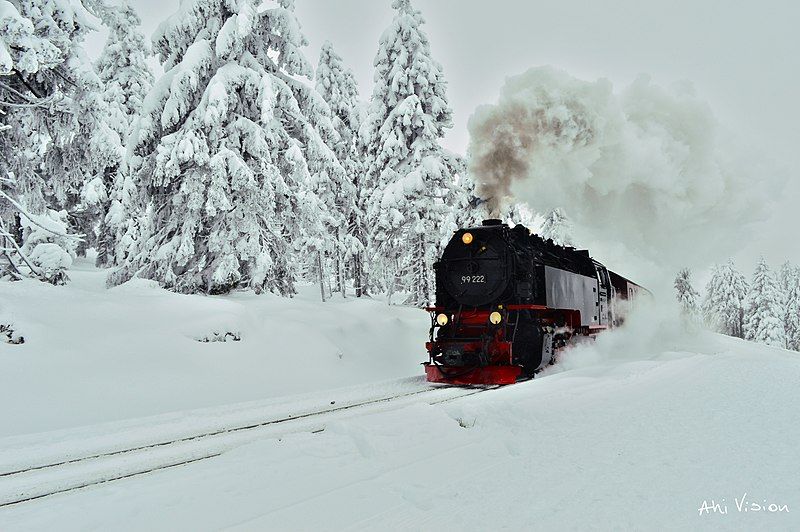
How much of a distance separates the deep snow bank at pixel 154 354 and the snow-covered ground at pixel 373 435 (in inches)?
1.5

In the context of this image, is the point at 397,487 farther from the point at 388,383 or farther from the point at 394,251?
the point at 394,251

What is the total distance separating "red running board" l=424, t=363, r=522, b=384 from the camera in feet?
35.8

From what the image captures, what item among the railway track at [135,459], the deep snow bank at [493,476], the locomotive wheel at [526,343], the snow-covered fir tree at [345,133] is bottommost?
the railway track at [135,459]

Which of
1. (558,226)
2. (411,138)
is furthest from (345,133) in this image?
(558,226)

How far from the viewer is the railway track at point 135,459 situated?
504 centimetres

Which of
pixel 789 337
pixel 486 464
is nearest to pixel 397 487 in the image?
pixel 486 464

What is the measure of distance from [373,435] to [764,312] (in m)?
58.7

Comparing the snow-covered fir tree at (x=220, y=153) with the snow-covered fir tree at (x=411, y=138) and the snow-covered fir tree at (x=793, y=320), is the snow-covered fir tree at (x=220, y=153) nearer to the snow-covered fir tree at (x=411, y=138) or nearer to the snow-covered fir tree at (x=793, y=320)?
the snow-covered fir tree at (x=411, y=138)

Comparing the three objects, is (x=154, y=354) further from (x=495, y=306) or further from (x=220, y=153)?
(x=495, y=306)

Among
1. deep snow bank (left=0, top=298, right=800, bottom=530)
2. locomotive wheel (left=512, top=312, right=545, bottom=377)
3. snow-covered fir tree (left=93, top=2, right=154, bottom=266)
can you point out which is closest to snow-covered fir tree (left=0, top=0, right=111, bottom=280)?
deep snow bank (left=0, top=298, right=800, bottom=530)

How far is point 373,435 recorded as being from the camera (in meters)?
5.89

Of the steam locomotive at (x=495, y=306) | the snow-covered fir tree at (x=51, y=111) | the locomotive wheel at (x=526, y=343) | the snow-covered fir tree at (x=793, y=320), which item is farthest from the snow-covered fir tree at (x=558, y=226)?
the snow-covered fir tree at (x=793, y=320)

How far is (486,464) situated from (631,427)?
7.08ft

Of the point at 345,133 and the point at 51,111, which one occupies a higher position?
the point at 345,133
